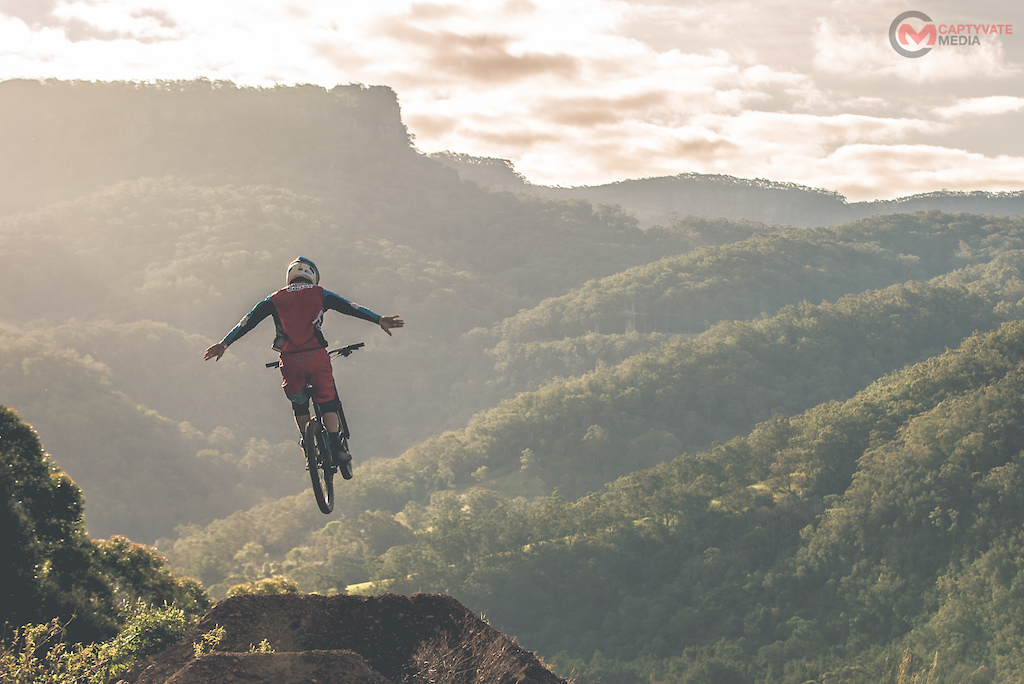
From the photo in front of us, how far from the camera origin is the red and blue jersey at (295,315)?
10.6 m

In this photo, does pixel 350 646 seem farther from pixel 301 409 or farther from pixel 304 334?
pixel 304 334

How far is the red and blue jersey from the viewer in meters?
10.6

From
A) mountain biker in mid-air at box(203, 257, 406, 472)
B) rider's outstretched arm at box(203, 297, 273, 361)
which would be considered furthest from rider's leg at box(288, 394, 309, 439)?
rider's outstretched arm at box(203, 297, 273, 361)

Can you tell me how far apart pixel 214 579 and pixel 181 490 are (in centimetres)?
5284

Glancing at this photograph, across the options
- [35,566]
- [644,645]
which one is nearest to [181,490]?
[644,645]

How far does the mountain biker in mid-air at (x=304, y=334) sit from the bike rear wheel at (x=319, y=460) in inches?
4.9

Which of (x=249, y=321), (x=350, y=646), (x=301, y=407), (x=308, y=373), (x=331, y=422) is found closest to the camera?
(x=249, y=321)

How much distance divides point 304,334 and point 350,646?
5952mm

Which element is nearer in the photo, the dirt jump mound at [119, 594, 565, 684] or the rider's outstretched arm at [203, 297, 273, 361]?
the rider's outstretched arm at [203, 297, 273, 361]

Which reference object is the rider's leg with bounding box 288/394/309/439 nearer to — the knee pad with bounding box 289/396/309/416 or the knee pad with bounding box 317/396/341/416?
the knee pad with bounding box 289/396/309/416

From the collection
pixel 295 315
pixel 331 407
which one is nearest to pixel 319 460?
pixel 331 407

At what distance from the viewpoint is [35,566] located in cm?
2403

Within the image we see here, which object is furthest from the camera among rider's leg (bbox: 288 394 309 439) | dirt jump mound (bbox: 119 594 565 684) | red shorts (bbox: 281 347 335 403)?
dirt jump mound (bbox: 119 594 565 684)

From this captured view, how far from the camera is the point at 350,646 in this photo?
1402 cm
